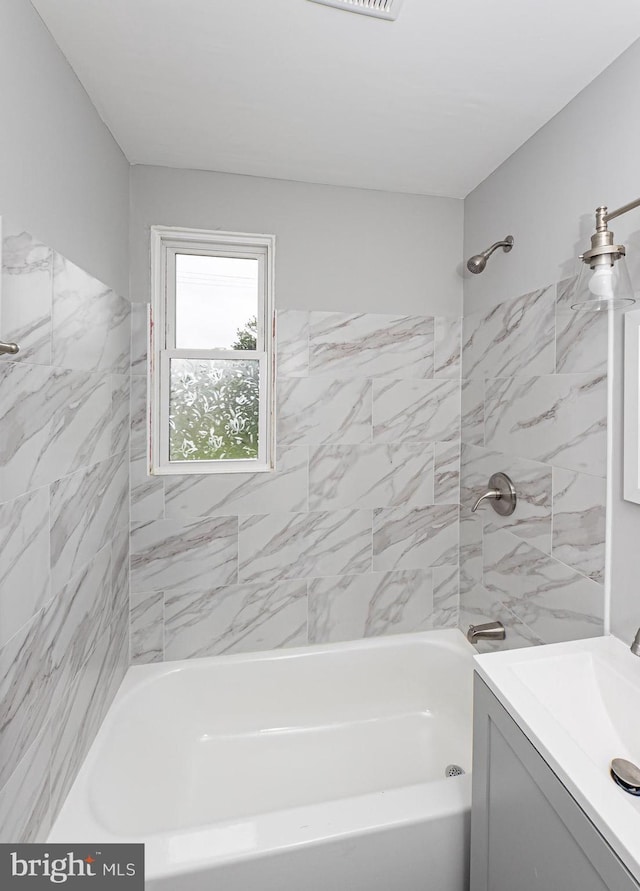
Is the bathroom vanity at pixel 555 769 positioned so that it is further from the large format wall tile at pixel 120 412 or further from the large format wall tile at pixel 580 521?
the large format wall tile at pixel 120 412

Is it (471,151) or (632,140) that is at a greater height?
(471,151)

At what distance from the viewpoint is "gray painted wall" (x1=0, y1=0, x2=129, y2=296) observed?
3.34 ft

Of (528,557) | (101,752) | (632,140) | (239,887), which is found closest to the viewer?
(239,887)

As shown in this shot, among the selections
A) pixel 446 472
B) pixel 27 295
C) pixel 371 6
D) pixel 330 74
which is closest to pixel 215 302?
pixel 330 74

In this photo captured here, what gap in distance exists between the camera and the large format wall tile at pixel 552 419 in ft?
4.58

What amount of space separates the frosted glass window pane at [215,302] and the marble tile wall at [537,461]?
3.29 ft

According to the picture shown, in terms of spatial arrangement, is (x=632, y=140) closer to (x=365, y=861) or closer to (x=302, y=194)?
(x=302, y=194)

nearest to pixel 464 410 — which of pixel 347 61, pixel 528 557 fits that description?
pixel 528 557

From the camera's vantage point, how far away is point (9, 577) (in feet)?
3.26

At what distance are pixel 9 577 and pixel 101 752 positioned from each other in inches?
36.3

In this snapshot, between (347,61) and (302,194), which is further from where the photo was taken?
(302,194)

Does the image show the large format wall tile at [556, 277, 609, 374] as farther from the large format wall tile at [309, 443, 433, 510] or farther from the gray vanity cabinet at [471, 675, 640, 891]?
the gray vanity cabinet at [471, 675, 640, 891]

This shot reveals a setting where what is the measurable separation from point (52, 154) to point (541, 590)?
1976mm

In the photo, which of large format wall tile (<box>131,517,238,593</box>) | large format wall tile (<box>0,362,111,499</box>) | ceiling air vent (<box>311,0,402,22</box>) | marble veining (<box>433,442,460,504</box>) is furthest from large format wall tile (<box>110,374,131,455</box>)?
marble veining (<box>433,442,460,504</box>)
